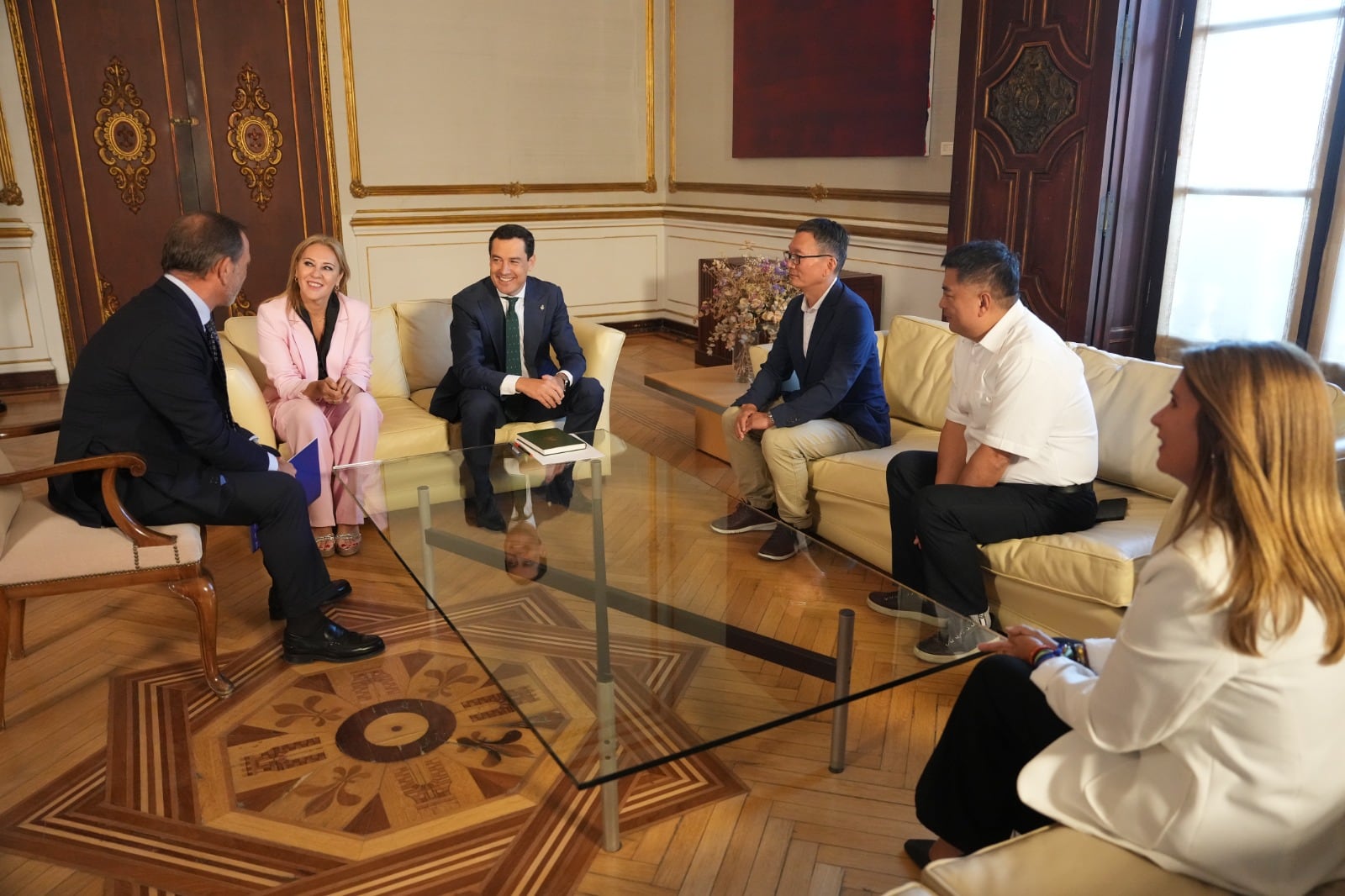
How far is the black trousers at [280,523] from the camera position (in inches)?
103

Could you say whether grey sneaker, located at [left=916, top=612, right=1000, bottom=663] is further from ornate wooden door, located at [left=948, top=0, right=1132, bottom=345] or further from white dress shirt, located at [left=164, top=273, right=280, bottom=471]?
ornate wooden door, located at [left=948, top=0, right=1132, bottom=345]

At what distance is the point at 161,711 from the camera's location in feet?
8.02

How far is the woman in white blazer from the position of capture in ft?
3.91

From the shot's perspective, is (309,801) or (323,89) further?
(323,89)

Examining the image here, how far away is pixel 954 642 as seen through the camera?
2.06 m

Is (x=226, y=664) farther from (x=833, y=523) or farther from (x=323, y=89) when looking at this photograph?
(x=323, y=89)

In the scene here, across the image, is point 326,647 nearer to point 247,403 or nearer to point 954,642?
point 247,403

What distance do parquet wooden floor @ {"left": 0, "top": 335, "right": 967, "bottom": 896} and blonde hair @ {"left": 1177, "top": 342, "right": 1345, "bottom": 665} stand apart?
95 centimetres

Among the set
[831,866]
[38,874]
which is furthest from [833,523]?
[38,874]

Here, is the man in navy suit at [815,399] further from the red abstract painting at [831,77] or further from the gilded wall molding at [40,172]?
the gilded wall molding at [40,172]

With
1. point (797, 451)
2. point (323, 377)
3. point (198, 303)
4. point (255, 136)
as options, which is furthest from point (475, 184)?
point (198, 303)

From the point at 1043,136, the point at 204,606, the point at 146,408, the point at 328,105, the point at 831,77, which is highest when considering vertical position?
the point at 831,77

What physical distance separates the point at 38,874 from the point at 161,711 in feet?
1.95

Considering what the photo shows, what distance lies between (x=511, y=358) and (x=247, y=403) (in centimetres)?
99
